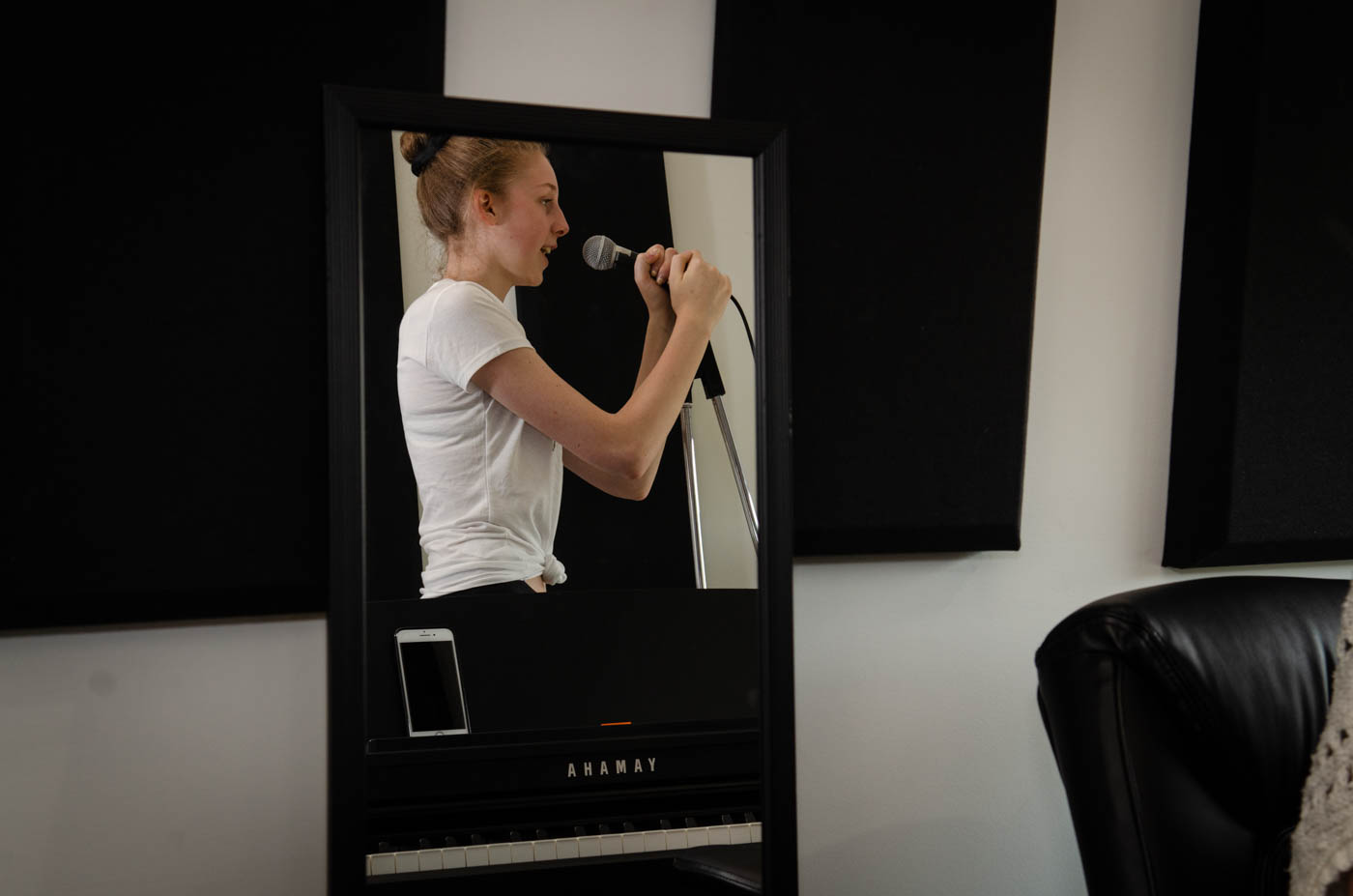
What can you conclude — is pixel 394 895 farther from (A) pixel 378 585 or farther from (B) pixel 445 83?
(B) pixel 445 83

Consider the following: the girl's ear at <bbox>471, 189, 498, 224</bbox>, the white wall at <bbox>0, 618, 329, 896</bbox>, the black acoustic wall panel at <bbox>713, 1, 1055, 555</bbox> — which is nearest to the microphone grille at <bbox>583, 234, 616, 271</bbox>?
the girl's ear at <bbox>471, 189, 498, 224</bbox>

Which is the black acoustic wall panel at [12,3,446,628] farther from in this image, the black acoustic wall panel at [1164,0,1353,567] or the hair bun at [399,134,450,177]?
the black acoustic wall panel at [1164,0,1353,567]

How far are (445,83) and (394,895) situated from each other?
119 cm

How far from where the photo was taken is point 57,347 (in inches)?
56.5

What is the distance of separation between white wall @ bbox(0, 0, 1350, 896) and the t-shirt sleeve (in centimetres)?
40

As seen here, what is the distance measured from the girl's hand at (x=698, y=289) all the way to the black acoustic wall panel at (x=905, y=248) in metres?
0.20

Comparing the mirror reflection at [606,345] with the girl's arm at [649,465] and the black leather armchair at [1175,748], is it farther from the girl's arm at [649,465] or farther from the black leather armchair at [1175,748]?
the black leather armchair at [1175,748]

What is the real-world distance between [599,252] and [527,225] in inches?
4.3

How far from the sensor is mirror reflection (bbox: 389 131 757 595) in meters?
1.47

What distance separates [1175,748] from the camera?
0.98 m

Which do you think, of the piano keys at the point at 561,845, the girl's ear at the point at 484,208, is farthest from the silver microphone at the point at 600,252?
the piano keys at the point at 561,845

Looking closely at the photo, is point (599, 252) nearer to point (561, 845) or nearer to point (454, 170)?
point (454, 170)

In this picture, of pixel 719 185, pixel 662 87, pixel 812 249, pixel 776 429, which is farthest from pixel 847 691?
pixel 662 87

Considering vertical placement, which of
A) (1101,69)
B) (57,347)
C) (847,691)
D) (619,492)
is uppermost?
(1101,69)
